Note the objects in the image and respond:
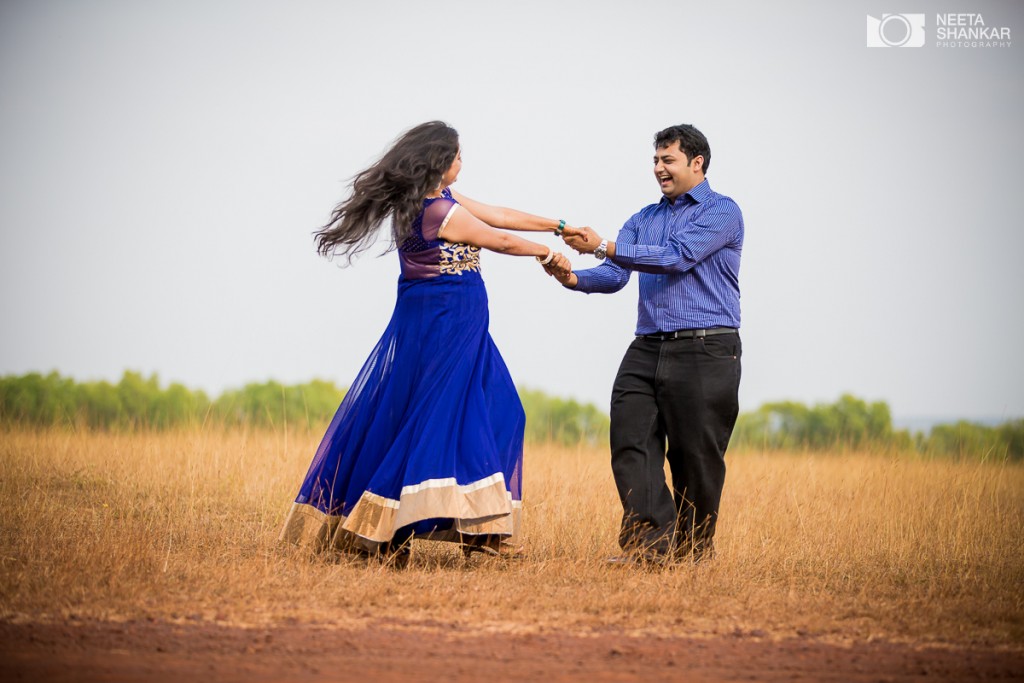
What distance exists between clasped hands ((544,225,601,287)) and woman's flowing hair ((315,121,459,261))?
0.81 m

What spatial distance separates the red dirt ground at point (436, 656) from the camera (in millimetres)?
3805

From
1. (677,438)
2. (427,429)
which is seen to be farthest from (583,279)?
(427,429)

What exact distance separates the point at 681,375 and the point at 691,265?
1.84ft

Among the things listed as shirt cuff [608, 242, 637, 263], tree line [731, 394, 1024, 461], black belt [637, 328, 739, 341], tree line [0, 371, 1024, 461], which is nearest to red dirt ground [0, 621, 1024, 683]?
black belt [637, 328, 739, 341]

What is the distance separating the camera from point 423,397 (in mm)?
5801

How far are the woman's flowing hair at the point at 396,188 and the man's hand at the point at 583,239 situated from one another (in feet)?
2.72

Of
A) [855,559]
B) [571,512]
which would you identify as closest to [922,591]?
[855,559]

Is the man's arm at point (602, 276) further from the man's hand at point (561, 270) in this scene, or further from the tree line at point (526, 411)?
the tree line at point (526, 411)

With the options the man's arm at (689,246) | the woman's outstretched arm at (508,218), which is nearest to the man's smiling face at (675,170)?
the man's arm at (689,246)

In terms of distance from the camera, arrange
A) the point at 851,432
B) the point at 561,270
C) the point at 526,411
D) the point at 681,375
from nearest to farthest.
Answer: the point at 681,375 < the point at 561,270 < the point at 526,411 < the point at 851,432

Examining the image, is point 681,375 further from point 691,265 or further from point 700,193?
point 700,193

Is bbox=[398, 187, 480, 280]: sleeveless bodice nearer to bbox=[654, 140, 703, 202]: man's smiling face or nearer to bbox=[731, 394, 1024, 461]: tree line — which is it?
bbox=[654, 140, 703, 202]: man's smiling face

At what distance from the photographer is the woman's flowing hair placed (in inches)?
227

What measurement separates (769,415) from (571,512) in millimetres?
10251
